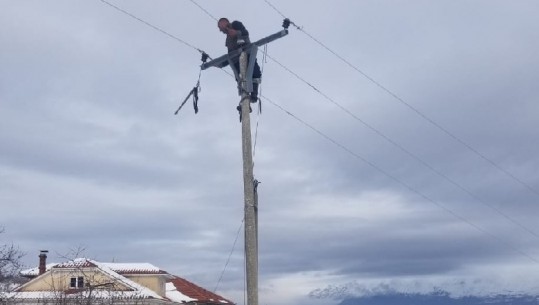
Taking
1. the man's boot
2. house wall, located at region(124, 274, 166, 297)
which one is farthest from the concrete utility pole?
house wall, located at region(124, 274, 166, 297)

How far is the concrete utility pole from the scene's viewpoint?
42.8ft

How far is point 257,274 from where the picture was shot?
13.1m

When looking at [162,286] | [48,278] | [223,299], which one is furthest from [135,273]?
[223,299]

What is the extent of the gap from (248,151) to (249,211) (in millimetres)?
969

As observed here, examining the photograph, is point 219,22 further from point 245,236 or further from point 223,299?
point 223,299

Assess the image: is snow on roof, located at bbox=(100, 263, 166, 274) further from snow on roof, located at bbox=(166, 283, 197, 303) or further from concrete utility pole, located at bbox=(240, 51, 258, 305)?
concrete utility pole, located at bbox=(240, 51, 258, 305)

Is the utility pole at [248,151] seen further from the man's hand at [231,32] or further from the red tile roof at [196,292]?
the red tile roof at [196,292]

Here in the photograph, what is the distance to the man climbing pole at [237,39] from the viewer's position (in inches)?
580

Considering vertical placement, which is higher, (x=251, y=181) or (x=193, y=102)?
(x=193, y=102)

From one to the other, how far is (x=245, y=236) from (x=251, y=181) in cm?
90

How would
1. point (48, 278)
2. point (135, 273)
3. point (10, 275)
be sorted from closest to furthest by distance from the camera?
point (10, 275) < point (48, 278) < point (135, 273)

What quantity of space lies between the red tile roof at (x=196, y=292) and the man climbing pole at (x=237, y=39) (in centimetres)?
3508

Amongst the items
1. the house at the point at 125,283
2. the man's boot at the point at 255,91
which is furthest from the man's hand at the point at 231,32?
the house at the point at 125,283

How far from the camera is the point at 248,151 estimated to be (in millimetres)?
13625
